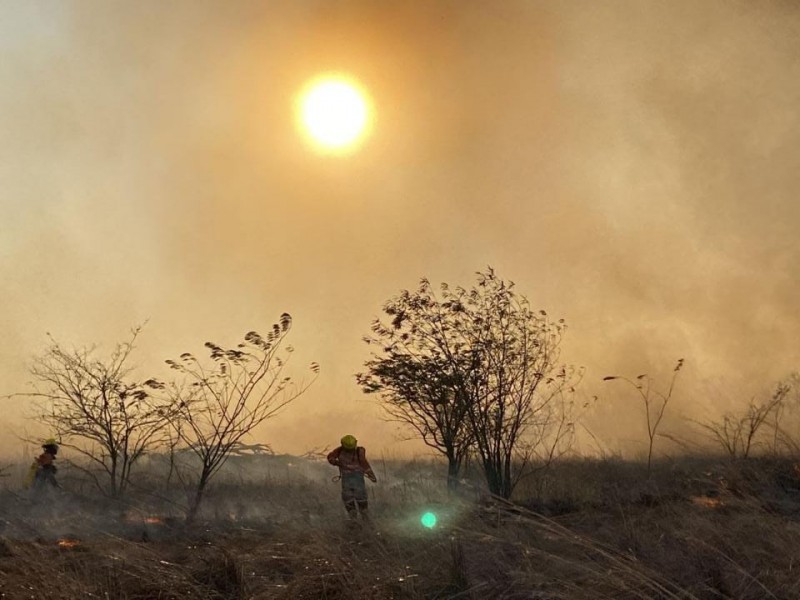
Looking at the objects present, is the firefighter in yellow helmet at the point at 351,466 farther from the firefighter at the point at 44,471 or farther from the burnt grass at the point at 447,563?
the firefighter at the point at 44,471

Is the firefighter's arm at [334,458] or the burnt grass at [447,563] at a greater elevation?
the firefighter's arm at [334,458]

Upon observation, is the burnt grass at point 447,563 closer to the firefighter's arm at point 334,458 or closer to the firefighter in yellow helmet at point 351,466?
the firefighter in yellow helmet at point 351,466

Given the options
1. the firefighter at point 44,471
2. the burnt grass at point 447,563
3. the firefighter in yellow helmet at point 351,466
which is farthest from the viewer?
the firefighter at point 44,471

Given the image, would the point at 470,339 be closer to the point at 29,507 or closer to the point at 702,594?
the point at 702,594

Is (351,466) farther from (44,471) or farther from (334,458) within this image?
Result: (44,471)

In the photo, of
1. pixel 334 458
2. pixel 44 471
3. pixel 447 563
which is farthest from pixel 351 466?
pixel 44 471

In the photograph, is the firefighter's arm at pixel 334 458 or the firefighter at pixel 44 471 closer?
the firefighter's arm at pixel 334 458

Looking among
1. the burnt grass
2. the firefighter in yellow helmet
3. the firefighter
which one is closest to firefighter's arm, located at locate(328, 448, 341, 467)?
the firefighter in yellow helmet

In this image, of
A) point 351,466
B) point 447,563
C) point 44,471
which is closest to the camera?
point 447,563

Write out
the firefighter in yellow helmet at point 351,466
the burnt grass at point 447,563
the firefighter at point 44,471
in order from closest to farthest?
the burnt grass at point 447,563 → the firefighter in yellow helmet at point 351,466 → the firefighter at point 44,471

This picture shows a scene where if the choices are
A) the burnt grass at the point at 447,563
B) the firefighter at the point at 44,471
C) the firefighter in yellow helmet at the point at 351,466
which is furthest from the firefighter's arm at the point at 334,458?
the firefighter at the point at 44,471

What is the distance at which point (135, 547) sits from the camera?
567 cm

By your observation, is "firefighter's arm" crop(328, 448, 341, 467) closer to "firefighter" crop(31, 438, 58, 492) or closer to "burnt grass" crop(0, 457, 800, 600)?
"burnt grass" crop(0, 457, 800, 600)

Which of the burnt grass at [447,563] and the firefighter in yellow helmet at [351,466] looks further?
the firefighter in yellow helmet at [351,466]
